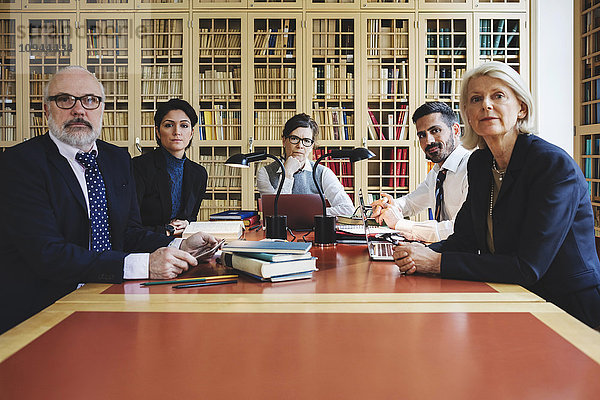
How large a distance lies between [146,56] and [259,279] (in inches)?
158

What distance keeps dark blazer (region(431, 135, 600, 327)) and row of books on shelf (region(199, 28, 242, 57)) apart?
12.1 ft

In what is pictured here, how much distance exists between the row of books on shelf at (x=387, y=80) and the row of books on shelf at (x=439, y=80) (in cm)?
21

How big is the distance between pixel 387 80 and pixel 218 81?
1619mm

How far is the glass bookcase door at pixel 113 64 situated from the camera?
15.9 ft

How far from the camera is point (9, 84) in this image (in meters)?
4.88

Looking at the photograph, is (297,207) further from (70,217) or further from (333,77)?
(333,77)

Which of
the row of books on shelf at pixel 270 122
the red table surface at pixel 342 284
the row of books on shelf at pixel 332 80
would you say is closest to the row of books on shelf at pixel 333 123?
the row of books on shelf at pixel 332 80

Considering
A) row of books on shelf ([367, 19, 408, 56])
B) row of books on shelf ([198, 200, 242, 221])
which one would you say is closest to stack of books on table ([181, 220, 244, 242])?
row of books on shelf ([198, 200, 242, 221])

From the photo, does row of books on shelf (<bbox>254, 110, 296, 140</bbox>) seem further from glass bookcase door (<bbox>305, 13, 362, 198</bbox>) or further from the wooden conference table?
the wooden conference table

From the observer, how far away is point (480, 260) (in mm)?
1436

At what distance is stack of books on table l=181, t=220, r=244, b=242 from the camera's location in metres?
2.29

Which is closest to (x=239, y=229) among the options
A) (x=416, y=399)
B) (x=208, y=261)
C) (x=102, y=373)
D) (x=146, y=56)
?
(x=208, y=261)

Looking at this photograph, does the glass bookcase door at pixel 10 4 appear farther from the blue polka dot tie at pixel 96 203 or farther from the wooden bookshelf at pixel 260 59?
the blue polka dot tie at pixel 96 203

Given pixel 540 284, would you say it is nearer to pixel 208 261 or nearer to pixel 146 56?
pixel 208 261
